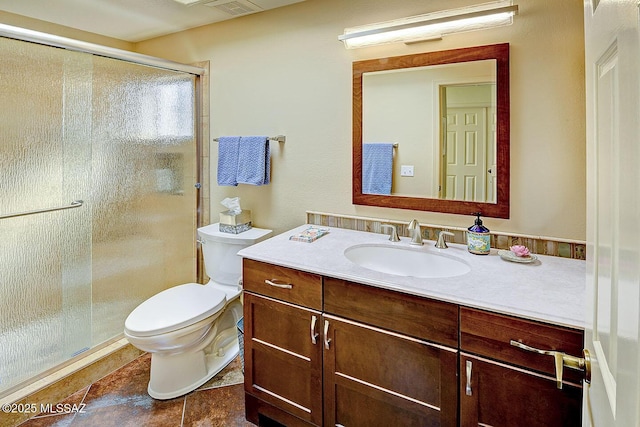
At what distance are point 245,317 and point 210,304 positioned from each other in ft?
1.27

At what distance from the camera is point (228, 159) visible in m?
2.21

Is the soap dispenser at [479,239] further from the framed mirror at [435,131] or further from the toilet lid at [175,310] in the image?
the toilet lid at [175,310]

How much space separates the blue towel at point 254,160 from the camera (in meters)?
2.10

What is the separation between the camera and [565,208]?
145cm

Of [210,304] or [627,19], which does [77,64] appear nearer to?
[210,304]

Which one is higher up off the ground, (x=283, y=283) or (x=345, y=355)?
(x=283, y=283)

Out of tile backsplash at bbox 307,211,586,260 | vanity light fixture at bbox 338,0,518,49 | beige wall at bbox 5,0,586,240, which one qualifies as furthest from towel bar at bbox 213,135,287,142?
vanity light fixture at bbox 338,0,518,49

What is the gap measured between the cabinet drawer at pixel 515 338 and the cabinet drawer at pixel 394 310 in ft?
0.14

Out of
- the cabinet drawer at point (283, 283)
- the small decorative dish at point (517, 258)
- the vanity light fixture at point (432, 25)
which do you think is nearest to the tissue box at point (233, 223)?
the cabinet drawer at point (283, 283)

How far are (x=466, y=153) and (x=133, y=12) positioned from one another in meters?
2.17

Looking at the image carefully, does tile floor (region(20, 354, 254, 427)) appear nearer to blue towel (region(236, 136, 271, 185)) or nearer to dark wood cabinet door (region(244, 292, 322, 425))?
Answer: dark wood cabinet door (region(244, 292, 322, 425))

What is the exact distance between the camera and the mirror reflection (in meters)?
1.57

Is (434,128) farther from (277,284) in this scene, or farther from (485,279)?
(277,284)

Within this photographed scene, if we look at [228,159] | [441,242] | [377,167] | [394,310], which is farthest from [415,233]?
[228,159]
